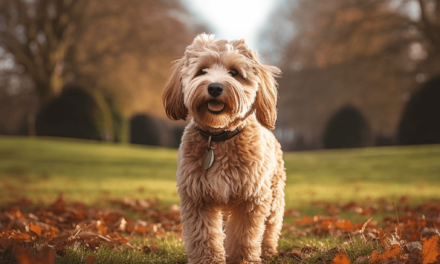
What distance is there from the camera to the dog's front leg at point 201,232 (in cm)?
320

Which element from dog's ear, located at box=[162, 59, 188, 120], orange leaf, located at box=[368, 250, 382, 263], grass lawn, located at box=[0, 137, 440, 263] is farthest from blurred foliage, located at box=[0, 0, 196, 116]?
orange leaf, located at box=[368, 250, 382, 263]

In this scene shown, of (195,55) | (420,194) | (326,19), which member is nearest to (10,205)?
(195,55)

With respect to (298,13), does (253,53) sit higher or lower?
lower

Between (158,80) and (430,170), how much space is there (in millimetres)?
18163

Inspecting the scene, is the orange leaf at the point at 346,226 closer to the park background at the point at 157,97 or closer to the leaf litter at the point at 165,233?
the leaf litter at the point at 165,233

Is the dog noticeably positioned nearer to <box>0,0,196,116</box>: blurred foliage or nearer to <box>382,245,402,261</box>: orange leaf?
<box>382,245,402,261</box>: orange leaf

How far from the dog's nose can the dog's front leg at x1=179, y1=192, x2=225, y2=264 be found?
3.00 ft

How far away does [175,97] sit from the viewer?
3.48 m

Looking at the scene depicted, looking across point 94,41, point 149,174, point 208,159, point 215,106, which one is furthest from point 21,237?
point 94,41

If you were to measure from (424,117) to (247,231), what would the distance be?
55.9 feet

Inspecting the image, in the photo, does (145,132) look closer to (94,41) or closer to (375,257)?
(94,41)

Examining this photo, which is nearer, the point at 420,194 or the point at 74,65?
the point at 420,194

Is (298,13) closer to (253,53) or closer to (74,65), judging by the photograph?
(74,65)

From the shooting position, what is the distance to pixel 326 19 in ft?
74.3
